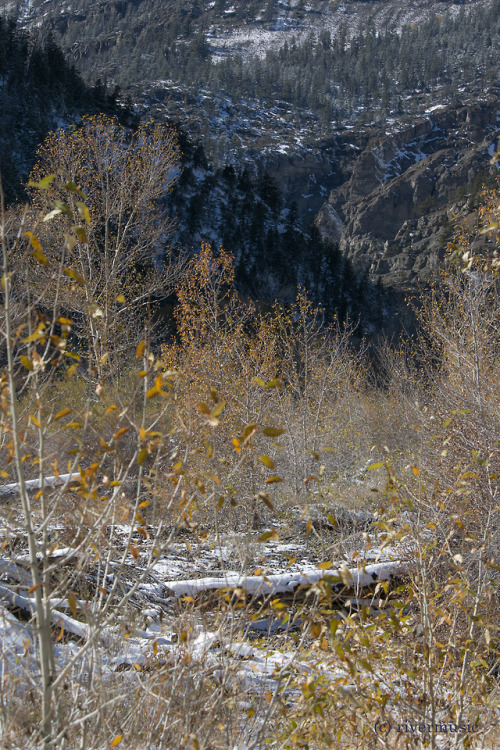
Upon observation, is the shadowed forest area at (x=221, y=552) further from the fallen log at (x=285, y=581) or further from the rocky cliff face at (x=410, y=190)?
the rocky cliff face at (x=410, y=190)

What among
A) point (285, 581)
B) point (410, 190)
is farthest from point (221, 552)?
point (410, 190)

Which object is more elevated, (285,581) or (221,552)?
(221,552)

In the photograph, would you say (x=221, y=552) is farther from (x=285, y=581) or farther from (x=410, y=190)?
(x=410, y=190)

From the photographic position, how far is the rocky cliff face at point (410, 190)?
3157 inches

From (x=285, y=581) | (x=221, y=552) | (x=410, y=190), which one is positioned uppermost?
(x=221, y=552)

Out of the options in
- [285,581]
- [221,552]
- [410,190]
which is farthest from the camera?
[410,190]

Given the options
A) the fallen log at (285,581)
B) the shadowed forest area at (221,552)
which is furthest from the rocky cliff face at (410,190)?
the fallen log at (285,581)

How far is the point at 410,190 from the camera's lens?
10019 cm

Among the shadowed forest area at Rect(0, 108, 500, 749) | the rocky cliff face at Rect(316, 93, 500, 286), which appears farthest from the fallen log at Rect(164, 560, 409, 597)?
the rocky cliff face at Rect(316, 93, 500, 286)

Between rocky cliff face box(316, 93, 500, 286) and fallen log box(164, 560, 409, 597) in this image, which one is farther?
rocky cliff face box(316, 93, 500, 286)

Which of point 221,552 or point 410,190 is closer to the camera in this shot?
point 221,552

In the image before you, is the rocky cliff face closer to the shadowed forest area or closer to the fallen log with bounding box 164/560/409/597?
the shadowed forest area

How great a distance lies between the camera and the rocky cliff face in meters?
80.2

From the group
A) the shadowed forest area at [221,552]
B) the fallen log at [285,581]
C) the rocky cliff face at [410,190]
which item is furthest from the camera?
the rocky cliff face at [410,190]
